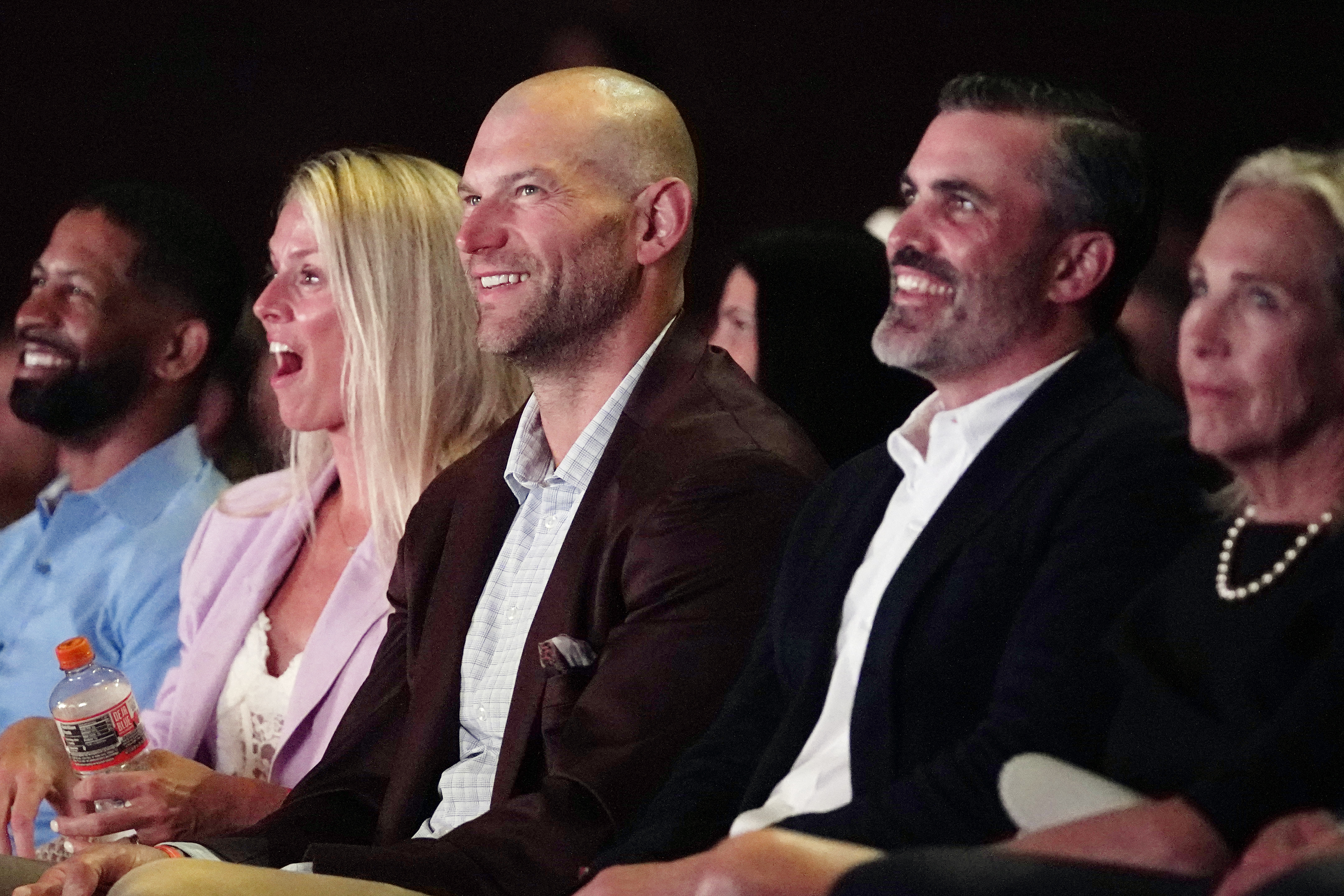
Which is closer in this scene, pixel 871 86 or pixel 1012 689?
pixel 1012 689

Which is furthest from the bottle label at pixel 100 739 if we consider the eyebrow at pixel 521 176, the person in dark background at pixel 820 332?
the person in dark background at pixel 820 332

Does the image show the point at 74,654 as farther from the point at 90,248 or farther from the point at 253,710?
the point at 90,248

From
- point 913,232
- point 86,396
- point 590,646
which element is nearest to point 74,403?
point 86,396

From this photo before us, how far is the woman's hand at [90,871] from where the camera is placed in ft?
7.34

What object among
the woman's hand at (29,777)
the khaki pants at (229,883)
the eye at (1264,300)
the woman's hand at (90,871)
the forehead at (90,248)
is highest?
the eye at (1264,300)

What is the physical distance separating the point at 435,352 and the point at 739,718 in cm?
104

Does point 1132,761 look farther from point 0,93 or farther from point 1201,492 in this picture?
point 0,93

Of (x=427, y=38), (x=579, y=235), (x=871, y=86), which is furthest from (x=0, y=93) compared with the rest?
(x=871, y=86)

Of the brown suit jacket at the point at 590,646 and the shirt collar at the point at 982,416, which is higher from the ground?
the shirt collar at the point at 982,416

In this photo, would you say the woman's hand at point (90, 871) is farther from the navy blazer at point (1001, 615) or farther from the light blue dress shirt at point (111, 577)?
the light blue dress shirt at point (111, 577)

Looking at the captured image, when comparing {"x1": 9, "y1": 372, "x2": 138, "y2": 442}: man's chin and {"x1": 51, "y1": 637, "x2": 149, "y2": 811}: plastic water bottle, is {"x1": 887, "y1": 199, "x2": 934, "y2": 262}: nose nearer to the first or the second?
{"x1": 51, "y1": 637, "x2": 149, "y2": 811}: plastic water bottle

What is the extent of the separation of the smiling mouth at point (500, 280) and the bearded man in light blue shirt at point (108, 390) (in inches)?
39.9

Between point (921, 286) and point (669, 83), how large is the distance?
0.82 meters

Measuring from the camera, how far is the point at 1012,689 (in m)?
1.73
